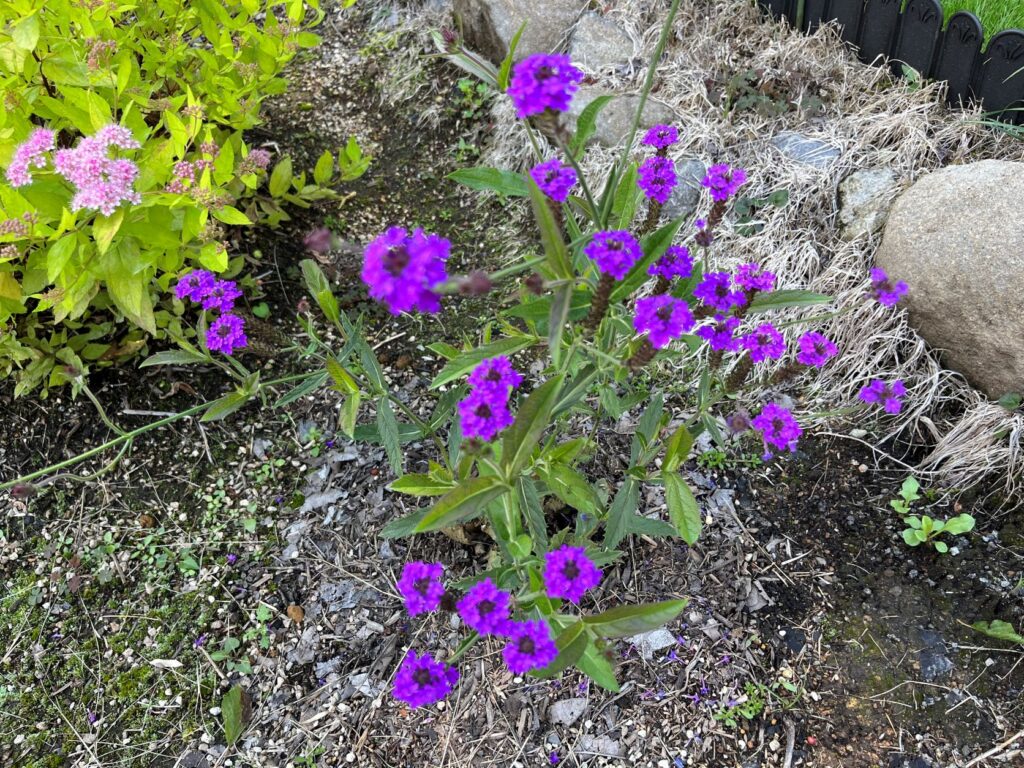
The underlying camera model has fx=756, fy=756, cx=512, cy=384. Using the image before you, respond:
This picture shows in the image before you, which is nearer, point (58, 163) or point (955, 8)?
point (58, 163)

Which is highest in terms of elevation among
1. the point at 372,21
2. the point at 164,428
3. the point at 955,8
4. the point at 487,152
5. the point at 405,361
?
the point at 955,8

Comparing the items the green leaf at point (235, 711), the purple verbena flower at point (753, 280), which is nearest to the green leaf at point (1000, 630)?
the purple verbena flower at point (753, 280)

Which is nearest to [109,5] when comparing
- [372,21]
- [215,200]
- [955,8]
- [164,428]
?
[215,200]

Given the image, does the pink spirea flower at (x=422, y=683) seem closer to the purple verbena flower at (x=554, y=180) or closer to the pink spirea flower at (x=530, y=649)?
the pink spirea flower at (x=530, y=649)

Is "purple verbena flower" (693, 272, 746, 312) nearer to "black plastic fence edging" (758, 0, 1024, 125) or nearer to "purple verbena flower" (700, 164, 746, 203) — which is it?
"purple verbena flower" (700, 164, 746, 203)

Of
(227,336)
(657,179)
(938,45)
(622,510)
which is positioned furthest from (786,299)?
(938,45)

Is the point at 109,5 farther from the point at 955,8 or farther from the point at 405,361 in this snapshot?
the point at 955,8
